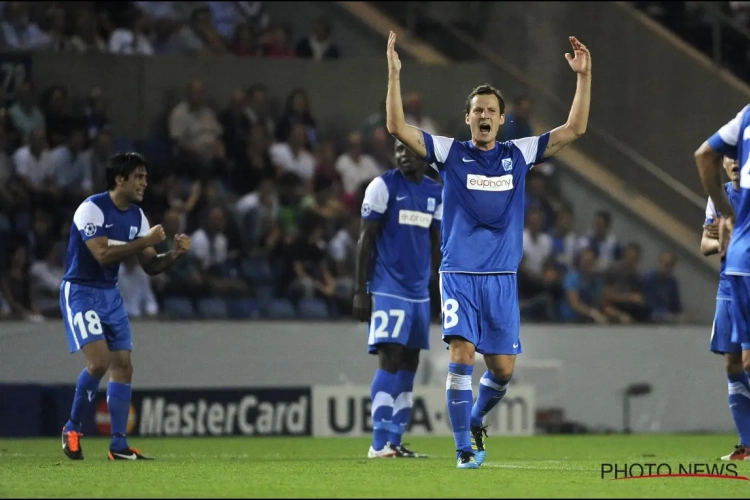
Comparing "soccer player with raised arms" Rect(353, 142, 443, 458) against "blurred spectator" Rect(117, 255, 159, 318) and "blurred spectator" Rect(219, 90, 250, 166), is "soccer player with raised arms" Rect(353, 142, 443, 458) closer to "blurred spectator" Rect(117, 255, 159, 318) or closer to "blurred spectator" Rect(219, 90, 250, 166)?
"blurred spectator" Rect(117, 255, 159, 318)

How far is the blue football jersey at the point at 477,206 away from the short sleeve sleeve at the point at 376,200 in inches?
94.6

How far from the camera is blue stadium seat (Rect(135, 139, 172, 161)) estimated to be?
1770 centimetres

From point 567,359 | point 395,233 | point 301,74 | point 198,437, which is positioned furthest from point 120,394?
point 301,74

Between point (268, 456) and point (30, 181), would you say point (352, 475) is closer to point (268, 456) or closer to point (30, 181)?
point (268, 456)

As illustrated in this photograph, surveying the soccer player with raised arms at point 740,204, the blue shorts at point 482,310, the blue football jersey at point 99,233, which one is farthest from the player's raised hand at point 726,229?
the blue football jersey at point 99,233

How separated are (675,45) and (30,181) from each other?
9.72 meters

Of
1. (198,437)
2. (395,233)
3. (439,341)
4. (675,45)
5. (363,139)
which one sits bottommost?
(198,437)

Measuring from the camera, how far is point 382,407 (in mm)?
10953

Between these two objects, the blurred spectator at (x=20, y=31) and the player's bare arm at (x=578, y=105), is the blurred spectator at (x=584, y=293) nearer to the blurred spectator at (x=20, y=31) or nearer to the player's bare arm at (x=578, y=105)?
the blurred spectator at (x=20, y=31)

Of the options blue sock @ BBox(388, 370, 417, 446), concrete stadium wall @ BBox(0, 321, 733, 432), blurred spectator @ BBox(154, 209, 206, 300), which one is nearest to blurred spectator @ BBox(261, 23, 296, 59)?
blurred spectator @ BBox(154, 209, 206, 300)

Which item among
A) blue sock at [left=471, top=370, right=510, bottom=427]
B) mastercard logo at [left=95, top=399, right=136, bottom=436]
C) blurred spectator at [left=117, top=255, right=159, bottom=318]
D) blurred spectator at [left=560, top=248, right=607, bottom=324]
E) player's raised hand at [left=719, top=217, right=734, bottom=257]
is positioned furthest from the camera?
blurred spectator at [left=560, top=248, right=607, bottom=324]

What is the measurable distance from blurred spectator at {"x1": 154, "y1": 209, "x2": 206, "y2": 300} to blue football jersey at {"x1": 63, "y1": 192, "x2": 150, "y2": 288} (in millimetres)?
5167

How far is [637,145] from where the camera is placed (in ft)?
64.7

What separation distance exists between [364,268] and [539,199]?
8212 mm
